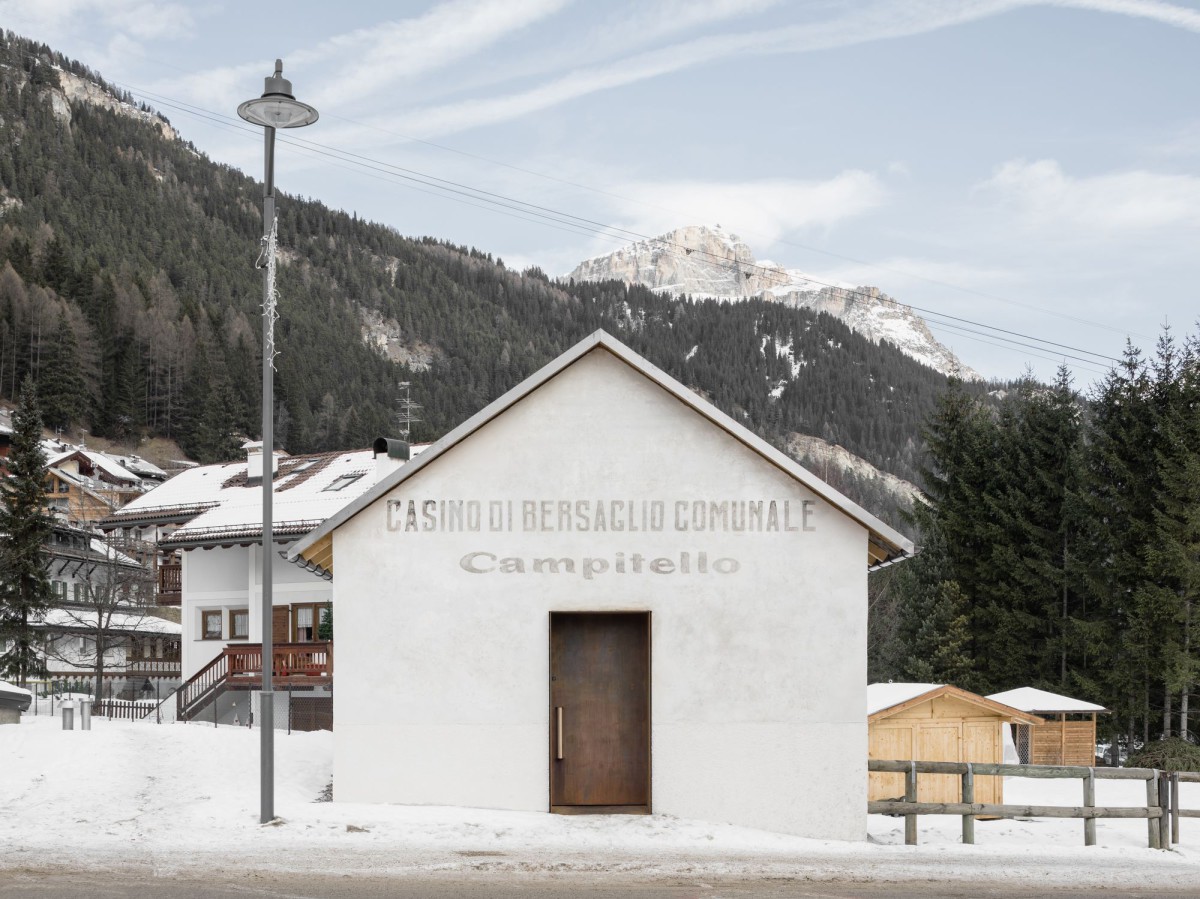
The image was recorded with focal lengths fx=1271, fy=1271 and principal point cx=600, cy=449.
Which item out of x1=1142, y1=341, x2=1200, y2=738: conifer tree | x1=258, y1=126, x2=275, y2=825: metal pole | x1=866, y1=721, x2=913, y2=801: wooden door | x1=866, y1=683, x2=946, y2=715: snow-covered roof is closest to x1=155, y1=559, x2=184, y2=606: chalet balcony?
x1=866, y1=683, x2=946, y2=715: snow-covered roof

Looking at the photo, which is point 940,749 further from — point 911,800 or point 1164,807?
point 911,800

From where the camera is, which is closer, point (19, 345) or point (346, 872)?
point (346, 872)

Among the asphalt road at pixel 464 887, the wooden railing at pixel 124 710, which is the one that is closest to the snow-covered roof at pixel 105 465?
the wooden railing at pixel 124 710

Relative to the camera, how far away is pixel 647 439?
16922mm

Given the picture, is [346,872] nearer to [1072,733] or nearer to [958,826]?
[958,826]

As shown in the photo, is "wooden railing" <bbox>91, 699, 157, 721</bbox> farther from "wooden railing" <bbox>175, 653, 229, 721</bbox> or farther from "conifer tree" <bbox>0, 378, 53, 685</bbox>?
"conifer tree" <bbox>0, 378, 53, 685</bbox>

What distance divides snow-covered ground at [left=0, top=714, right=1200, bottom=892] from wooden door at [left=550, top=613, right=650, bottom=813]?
48 cm

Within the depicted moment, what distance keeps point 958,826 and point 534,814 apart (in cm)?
787

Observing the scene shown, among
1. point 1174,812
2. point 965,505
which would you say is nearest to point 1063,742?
point 965,505

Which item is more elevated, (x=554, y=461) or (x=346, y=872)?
(x=554, y=461)

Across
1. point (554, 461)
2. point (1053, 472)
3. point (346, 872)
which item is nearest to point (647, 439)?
Answer: point (554, 461)

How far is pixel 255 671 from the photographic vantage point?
36.8 metres

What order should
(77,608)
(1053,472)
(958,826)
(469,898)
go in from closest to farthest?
(469,898)
(958,826)
(1053,472)
(77,608)

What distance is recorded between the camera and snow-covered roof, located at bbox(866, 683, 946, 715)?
27000 millimetres
